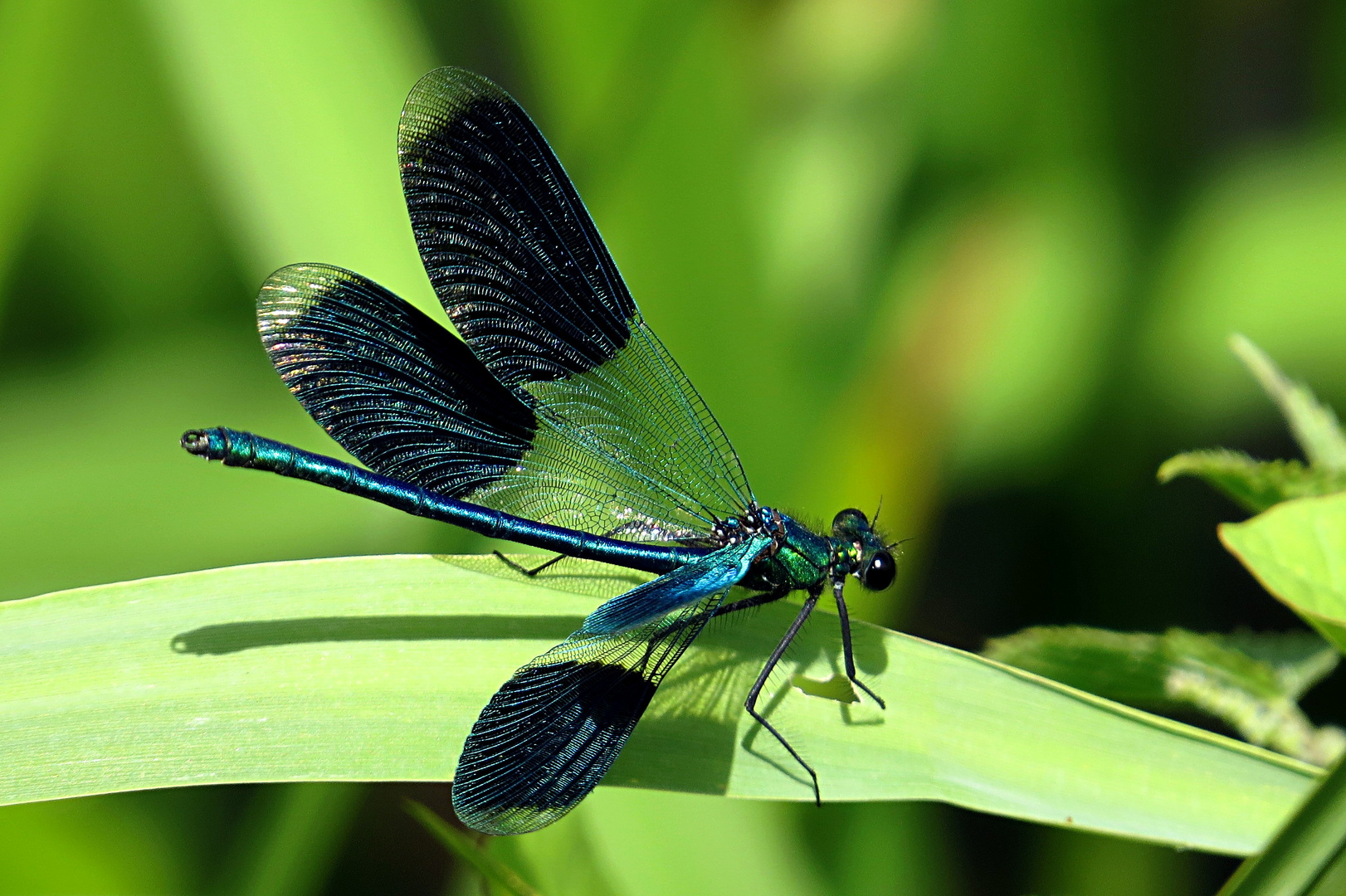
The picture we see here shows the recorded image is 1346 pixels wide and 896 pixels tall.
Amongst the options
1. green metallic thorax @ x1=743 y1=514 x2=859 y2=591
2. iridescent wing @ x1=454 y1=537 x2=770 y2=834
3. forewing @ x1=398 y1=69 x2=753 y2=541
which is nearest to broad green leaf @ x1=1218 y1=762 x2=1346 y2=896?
iridescent wing @ x1=454 y1=537 x2=770 y2=834

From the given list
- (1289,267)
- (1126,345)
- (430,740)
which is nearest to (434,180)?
(430,740)

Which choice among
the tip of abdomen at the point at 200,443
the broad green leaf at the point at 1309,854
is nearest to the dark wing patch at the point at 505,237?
the tip of abdomen at the point at 200,443

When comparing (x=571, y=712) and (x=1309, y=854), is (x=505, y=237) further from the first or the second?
(x=1309, y=854)

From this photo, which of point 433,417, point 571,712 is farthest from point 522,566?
point 433,417

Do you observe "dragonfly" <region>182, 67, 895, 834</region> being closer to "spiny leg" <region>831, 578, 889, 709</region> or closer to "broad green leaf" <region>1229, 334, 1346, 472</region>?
"spiny leg" <region>831, 578, 889, 709</region>

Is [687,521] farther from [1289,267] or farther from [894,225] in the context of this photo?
[1289,267]

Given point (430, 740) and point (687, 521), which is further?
point (687, 521)
